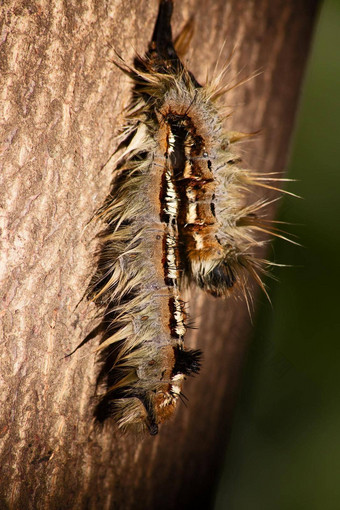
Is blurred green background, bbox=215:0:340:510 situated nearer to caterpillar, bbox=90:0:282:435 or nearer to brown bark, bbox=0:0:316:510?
brown bark, bbox=0:0:316:510

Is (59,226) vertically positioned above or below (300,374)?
above

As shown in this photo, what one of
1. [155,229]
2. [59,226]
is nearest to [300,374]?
[155,229]

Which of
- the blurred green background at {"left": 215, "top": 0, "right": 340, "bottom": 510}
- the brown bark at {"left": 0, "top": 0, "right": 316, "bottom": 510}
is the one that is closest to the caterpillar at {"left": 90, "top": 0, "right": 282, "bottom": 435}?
the brown bark at {"left": 0, "top": 0, "right": 316, "bottom": 510}

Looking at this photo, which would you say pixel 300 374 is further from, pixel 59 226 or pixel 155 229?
pixel 59 226

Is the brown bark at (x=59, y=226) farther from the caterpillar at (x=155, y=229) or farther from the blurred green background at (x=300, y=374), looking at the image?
the blurred green background at (x=300, y=374)

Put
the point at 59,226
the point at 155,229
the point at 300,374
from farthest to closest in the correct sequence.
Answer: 1. the point at 300,374
2. the point at 155,229
3. the point at 59,226

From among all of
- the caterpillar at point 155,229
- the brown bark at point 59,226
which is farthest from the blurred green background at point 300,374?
the caterpillar at point 155,229

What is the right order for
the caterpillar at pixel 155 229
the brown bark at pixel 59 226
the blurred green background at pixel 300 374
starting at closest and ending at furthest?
the brown bark at pixel 59 226
the caterpillar at pixel 155 229
the blurred green background at pixel 300 374
